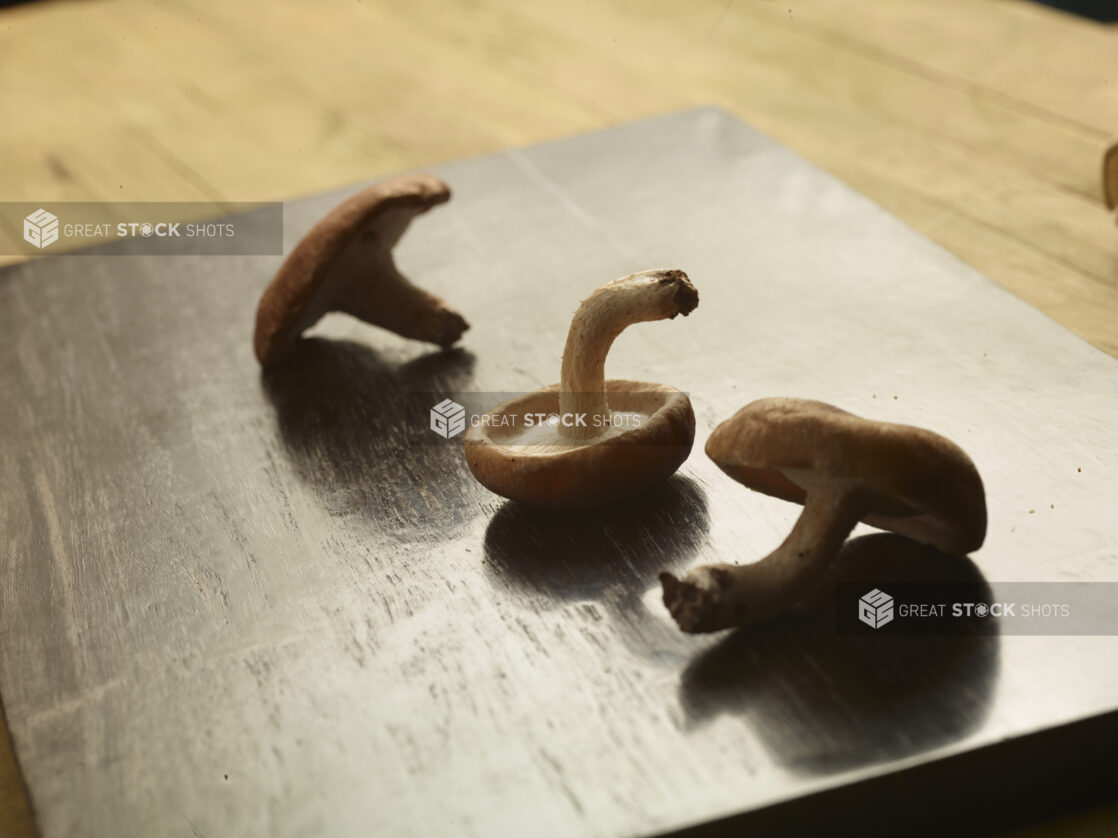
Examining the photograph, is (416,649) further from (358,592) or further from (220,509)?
(220,509)

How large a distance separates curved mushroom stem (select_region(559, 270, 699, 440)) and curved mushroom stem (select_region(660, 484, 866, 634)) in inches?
7.9

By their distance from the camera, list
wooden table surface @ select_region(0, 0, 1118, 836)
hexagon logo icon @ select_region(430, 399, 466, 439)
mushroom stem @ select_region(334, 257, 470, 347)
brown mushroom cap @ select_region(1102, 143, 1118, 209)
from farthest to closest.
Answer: wooden table surface @ select_region(0, 0, 1118, 836) → brown mushroom cap @ select_region(1102, 143, 1118, 209) → mushroom stem @ select_region(334, 257, 470, 347) → hexagon logo icon @ select_region(430, 399, 466, 439)

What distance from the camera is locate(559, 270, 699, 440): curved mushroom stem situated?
1.01 m

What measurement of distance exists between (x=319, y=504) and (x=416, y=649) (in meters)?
0.24

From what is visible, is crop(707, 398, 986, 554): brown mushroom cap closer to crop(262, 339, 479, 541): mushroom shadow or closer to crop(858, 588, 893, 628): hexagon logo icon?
crop(858, 588, 893, 628): hexagon logo icon

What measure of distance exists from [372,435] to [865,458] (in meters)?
0.56

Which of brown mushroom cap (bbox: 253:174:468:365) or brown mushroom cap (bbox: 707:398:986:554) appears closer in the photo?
brown mushroom cap (bbox: 707:398:986:554)

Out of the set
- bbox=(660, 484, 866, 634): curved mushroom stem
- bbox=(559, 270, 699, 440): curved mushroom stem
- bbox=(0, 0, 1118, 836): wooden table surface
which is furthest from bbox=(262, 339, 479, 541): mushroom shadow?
bbox=(0, 0, 1118, 836): wooden table surface

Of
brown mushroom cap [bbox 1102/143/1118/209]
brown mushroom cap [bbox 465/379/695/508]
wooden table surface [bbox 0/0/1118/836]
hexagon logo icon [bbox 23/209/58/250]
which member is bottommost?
hexagon logo icon [bbox 23/209/58/250]

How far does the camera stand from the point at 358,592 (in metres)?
1.00

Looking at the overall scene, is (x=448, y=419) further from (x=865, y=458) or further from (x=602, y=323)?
(x=865, y=458)

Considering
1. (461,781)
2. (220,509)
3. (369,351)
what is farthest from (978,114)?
(461,781)

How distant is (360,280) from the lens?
135 cm

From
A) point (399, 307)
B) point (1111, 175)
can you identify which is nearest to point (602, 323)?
point (399, 307)
